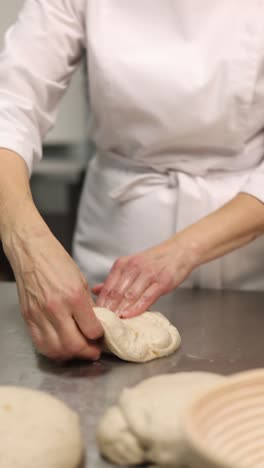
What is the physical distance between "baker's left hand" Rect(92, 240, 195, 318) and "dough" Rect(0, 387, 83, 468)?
1.33ft

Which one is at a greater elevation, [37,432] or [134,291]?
[37,432]

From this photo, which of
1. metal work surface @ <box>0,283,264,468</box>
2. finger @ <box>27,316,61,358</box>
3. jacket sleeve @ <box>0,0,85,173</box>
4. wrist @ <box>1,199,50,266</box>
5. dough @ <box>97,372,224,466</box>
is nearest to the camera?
dough @ <box>97,372,224,466</box>

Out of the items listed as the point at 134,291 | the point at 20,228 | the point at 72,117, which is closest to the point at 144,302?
the point at 134,291

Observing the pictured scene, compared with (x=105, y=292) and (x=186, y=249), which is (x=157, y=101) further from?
(x=105, y=292)

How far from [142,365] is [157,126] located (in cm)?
57

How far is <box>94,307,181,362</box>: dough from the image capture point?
120 centimetres

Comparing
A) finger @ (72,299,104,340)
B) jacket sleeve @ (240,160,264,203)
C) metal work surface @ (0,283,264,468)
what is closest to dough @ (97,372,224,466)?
metal work surface @ (0,283,264,468)

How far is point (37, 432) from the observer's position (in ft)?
2.84

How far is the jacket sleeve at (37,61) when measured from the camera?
1.55 meters

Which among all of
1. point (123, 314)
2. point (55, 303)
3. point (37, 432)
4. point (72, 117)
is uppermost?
point (37, 432)

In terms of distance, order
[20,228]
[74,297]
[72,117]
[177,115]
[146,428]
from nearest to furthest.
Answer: [146,428] → [74,297] → [20,228] → [177,115] → [72,117]

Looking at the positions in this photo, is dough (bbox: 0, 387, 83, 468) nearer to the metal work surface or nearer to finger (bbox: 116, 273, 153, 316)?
the metal work surface

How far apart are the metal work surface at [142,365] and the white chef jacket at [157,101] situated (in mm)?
184

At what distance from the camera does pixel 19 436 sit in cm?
85
